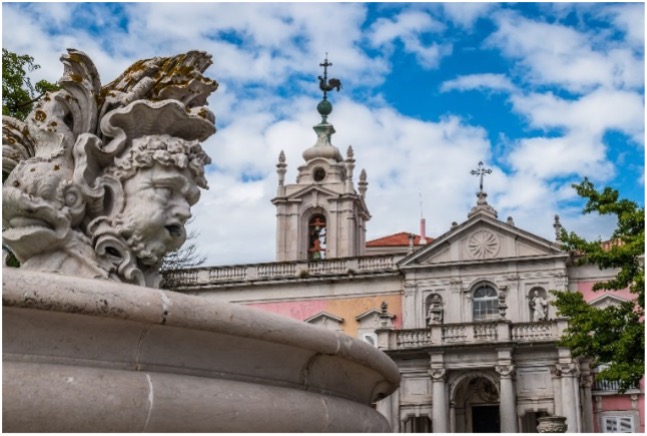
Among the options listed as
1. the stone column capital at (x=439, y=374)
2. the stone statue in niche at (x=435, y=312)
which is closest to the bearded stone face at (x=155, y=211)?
the stone column capital at (x=439, y=374)

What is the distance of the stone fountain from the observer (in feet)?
12.9

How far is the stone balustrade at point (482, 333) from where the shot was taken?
3150 centimetres

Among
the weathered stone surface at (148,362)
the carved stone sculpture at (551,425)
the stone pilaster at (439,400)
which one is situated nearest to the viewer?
the weathered stone surface at (148,362)

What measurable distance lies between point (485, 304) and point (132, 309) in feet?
103

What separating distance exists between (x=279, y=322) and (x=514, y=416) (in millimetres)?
27344

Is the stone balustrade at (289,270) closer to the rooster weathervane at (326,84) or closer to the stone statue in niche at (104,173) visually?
the rooster weathervane at (326,84)

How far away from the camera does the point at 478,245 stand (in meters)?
35.3

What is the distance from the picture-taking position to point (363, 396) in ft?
18.9

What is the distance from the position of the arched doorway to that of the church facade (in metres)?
0.04

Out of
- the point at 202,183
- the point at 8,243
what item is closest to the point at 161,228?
the point at 202,183

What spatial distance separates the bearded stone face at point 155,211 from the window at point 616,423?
28295mm

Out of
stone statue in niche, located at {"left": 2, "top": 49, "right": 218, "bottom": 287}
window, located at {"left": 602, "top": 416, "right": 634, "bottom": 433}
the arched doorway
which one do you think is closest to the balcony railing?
window, located at {"left": 602, "top": 416, "right": 634, "bottom": 433}

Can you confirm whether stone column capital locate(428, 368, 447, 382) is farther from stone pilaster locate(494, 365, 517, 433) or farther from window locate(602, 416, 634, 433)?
window locate(602, 416, 634, 433)

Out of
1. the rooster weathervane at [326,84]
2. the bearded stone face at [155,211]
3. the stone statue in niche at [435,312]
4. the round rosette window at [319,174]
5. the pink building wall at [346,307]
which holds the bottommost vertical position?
the bearded stone face at [155,211]
